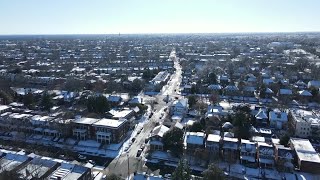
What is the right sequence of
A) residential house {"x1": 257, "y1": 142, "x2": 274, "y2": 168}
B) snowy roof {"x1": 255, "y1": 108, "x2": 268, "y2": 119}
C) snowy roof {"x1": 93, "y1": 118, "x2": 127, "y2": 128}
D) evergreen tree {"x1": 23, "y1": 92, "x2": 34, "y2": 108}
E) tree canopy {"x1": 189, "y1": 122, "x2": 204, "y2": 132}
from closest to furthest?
residential house {"x1": 257, "y1": 142, "x2": 274, "y2": 168} → snowy roof {"x1": 93, "y1": 118, "x2": 127, "y2": 128} → tree canopy {"x1": 189, "y1": 122, "x2": 204, "y2": 132} → snowy roof {"x1": 255, "y1": 108, "x2": 268, "y2": 119} → evergreen tree {"x1": 23, "y1": 92, "x2": 34, "y2": 108}

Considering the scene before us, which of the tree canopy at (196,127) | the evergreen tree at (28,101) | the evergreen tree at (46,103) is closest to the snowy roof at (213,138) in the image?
the tree canopy at (196,127)

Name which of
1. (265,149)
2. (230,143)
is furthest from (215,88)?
(265,149)

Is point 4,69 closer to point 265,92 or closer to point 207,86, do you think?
point 207,86

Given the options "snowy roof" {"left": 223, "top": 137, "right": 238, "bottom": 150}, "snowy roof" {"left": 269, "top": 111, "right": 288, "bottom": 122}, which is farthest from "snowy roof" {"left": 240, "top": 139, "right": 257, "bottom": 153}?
"snowy roof" {"left": 269, "top": 111, "right": 288, "bottom": 122}

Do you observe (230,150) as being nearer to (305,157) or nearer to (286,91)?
(305,157)

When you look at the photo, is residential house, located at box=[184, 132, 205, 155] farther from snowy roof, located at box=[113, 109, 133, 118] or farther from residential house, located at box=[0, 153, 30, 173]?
residential house, located at box=[0, 153, 30, 173]

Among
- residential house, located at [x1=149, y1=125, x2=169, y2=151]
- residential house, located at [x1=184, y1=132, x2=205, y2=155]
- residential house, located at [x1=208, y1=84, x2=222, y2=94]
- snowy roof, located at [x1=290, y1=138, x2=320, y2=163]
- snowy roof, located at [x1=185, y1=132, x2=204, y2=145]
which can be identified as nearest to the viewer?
snowy roof, located at [x1=290, y1=138, x2=320, y2=163]

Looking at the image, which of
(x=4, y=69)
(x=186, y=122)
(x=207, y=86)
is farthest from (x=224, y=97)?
(x=4, y=69)

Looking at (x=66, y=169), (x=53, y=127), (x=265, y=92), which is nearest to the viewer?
(x=66, y=169)

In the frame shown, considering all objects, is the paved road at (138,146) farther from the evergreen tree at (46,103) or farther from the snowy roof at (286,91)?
the snowy roof at (286,91)
